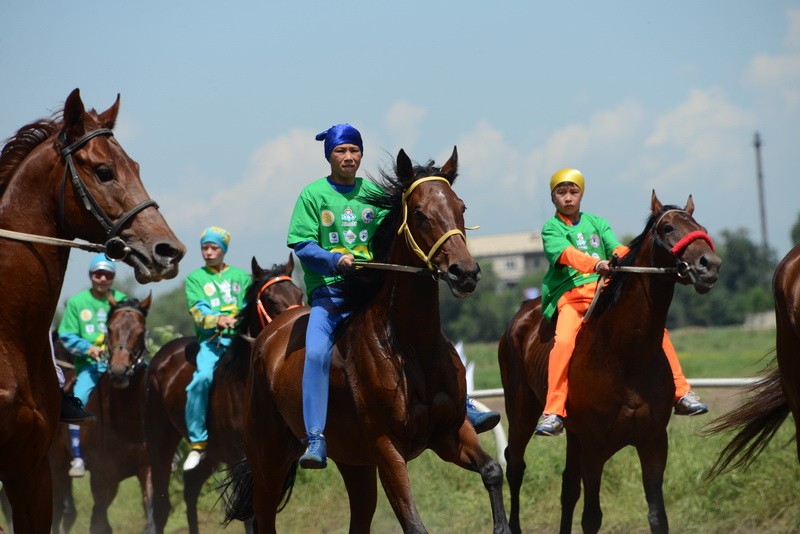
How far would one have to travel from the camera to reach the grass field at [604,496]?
31.4 feet

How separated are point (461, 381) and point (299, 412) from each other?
1.09 meters

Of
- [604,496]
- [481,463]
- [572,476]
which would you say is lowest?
[604,496]

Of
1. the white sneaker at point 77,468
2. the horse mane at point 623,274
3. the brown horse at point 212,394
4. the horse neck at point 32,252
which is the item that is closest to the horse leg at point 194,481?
the brown horse at point 212,394

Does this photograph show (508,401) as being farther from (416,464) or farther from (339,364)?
(339,364)

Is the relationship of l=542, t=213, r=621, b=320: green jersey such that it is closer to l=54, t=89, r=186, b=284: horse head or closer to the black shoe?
the black shoe

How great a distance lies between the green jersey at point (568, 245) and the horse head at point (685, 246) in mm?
789

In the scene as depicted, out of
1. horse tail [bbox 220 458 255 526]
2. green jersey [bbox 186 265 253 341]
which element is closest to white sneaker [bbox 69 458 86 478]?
green jersey [bbox 186 265 253 341]

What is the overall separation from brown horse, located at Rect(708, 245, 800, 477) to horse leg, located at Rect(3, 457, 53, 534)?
4.92 metres

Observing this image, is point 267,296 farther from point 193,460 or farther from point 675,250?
point 675,250

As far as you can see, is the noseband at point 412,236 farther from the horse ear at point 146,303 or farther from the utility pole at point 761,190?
the utility pole at point 761,190

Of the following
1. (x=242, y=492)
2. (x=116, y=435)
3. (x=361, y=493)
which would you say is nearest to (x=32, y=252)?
(x=361, y=493)

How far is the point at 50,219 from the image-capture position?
17.5 feet

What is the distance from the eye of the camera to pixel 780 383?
8195 millimetres

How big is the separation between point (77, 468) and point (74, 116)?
279 inches
